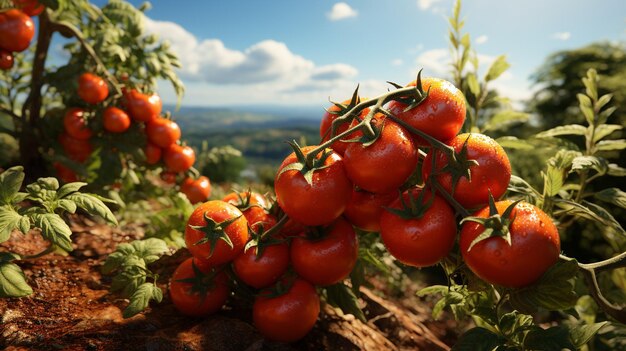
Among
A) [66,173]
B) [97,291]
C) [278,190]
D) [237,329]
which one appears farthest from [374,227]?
[66,173]

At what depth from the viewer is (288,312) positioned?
142 cm

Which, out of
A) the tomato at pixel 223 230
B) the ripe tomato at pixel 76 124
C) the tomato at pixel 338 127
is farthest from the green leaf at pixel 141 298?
the ripe tomato at pixel 76 124

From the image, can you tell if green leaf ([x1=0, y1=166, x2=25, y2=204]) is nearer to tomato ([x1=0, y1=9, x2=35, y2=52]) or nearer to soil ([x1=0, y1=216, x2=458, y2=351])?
soil ([x1=0, y1=216, x2=458, y2=351])

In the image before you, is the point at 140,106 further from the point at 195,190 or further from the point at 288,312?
the point at 288,312

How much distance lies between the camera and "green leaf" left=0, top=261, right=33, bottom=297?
3.94 ft

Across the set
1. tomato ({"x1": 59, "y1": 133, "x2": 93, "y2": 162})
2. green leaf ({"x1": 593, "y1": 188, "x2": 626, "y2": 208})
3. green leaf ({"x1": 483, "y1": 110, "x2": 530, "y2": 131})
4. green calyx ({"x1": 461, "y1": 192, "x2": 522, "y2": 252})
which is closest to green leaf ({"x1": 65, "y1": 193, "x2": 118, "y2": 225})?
green calyx ({"x1": 461, "y1": 192, "x2": 522, "y2": 252})

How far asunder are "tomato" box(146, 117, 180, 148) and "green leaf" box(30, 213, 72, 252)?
1357 millimetres

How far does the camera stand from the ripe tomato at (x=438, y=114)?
1.23 meters

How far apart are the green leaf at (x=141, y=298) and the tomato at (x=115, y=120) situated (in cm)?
135

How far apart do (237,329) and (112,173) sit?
158cm

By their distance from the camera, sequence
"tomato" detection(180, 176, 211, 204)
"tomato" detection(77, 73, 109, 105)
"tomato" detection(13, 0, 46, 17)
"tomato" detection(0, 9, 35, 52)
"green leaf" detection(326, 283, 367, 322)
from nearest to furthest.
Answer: "green leaf" detection(326, 283, 367, 322)
"tomato" detection(0, 9, 35, 52)
"tomato" detection(13, 0, 46, 17)
"tomato" detection(77, 73, 109, 105)
"tomato" detection(180, 176, 211, 204)

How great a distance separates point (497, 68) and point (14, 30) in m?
2.54

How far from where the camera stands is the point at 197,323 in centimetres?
152

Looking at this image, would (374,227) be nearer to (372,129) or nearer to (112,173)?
(372,129)
